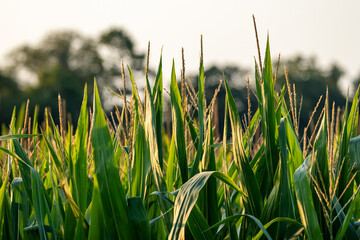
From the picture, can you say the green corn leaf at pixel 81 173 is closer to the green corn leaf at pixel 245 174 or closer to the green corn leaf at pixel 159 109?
the green corn leaf at pixel 159 109

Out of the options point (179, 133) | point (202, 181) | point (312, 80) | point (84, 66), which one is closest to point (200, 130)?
point (179, 133)

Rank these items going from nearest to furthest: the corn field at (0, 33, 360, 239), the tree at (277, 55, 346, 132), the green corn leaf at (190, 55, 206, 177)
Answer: the corn field at (0, 33, 360, 239) → the green corn leaf at (190, 55, 206, 177) → the tree at (277, 55, 346, 132)

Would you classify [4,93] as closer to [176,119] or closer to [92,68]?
[92,68]

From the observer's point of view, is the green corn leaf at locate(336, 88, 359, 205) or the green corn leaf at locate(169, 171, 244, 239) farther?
the green corn leaf at locate(336, 88, 359, 205)

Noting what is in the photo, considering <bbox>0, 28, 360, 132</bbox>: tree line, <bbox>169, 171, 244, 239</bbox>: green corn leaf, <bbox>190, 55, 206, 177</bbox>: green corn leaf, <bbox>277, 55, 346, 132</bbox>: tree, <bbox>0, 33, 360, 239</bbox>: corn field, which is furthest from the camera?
<bbox>277, 55, 346, 132</bbox>: tree

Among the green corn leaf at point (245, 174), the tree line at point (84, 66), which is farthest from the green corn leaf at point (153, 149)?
the tree line at point (84, 66)

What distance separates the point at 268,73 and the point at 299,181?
424 millimetres

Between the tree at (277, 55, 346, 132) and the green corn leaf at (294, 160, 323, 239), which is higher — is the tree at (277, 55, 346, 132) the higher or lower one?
the lower one

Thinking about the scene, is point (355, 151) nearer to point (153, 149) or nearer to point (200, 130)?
point (200, 130)

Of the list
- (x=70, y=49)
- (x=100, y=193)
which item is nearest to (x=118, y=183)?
(x=100, y=193)

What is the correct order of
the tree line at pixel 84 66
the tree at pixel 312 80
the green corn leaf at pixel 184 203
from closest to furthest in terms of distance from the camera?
the green corn leaf at pixel 184 203 → the tree line at pixel 84 66 → the tree at pixel 312 80

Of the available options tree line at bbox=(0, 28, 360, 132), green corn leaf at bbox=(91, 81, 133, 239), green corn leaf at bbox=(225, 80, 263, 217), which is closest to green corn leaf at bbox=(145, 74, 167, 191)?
green corn leaf at bbox=(91, 81, 133, 239)

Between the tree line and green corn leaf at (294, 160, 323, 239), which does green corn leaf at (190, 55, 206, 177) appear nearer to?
green corn leaf at (294, 160, 323, 239)

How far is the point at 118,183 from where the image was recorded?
1.75 metres
